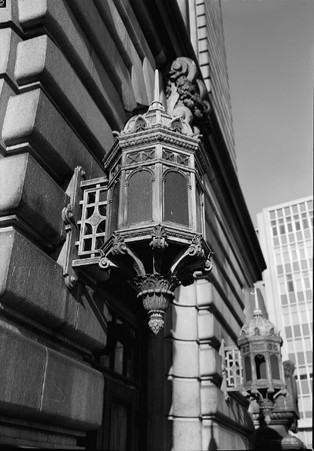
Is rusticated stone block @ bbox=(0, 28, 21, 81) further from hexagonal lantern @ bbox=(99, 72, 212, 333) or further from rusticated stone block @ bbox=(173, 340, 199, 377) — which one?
rusticated stone block @ bbox=(173, 340, 199, 377)

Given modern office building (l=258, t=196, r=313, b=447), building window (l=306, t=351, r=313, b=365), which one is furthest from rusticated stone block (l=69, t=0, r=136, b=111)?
building window (l=306, t=351, r=313, b=365)

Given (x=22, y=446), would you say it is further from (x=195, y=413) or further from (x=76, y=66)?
(x=195, y=413)

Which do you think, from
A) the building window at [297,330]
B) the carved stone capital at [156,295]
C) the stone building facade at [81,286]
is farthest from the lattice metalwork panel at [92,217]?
the building window at [297,330]

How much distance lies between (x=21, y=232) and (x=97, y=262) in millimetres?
831

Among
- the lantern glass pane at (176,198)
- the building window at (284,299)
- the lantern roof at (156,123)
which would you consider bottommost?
the lantern glass pane at (176,198)

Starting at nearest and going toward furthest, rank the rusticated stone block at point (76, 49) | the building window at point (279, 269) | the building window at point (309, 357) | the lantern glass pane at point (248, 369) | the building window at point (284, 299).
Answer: the rusticated stone block at point (76, 49) → the lantern glass pane at point (248, 369) → the building window at point (309, 357) → the building window at point (284, 299) → the building window at point (279, 269)

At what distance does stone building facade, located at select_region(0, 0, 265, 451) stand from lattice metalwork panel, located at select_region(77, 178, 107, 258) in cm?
15

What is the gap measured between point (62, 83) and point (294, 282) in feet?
222

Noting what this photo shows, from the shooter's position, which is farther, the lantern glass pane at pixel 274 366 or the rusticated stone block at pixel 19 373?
the lantern glass pane at pixel 274 366

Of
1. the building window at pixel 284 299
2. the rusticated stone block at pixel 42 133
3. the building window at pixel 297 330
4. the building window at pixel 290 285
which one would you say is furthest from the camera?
the building window at pixel 290 285

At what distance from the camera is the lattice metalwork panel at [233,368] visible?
9883 millimetres

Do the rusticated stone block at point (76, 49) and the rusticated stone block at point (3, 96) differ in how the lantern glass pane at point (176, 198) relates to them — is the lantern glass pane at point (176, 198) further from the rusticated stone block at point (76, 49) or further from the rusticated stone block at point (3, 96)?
the rusticated stone block at point (76, 49)

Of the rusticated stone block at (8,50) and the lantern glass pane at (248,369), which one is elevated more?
the rusticated stone block at (8,50)

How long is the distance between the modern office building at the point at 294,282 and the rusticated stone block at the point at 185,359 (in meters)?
57.3
